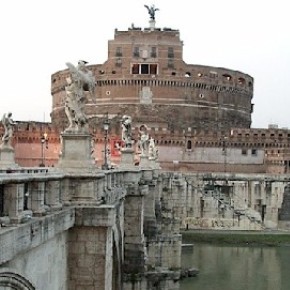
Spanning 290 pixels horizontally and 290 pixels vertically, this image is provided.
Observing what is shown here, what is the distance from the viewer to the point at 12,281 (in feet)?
31.3

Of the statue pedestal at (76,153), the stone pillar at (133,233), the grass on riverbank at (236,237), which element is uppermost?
the statue pedestal at (76,153)

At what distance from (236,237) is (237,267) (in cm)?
1657

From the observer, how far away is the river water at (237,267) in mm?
38969

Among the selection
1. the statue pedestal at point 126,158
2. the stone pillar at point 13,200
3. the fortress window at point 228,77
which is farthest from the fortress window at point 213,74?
the stone pillar at point 13,200

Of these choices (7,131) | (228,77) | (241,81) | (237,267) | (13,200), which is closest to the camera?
(13,200)

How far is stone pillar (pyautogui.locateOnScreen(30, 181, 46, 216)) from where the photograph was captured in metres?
10.8

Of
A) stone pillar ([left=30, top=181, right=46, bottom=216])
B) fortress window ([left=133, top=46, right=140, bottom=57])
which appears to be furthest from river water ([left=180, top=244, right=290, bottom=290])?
fortress window ([left=133, top=46, right=140, bottom=57])

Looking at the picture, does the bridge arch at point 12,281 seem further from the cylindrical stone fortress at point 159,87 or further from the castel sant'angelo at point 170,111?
the cylindrical stone fortress at point 159,87

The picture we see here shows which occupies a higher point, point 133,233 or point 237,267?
point 133,233

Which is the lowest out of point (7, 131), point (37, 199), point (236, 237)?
point (236, 237)

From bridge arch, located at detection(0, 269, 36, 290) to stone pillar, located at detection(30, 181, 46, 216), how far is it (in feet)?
3.80

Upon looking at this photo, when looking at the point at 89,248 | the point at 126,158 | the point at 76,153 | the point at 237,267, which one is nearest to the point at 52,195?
the point at 89,248

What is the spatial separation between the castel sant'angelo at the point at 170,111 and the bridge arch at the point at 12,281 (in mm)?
71528

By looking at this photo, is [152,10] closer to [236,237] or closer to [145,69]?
[145,69]
